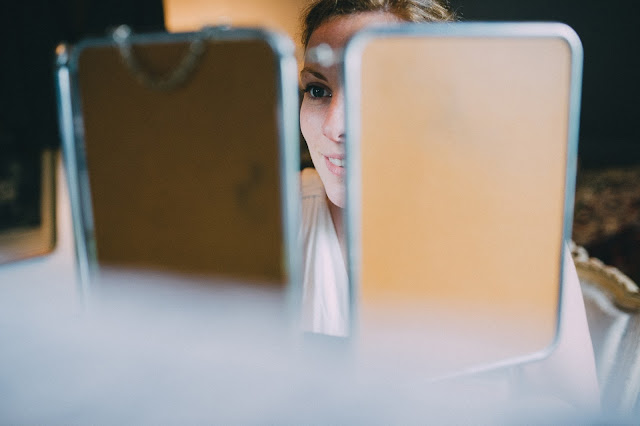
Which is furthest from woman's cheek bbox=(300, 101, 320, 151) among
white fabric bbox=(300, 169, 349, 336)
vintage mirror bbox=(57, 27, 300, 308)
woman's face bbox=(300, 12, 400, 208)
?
vintage mirror bbox=(57, 27, 300, 308)

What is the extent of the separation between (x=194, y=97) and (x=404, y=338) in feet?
0.82

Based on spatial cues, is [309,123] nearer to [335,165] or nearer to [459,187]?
[335,165]

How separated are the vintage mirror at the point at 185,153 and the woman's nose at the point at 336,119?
127mm

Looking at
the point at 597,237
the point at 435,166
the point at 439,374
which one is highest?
the point at 435,166

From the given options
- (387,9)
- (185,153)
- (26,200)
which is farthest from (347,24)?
(26,200)

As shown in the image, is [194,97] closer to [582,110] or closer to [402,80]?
[402,80]

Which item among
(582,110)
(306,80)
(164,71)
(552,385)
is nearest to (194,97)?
(164,71)

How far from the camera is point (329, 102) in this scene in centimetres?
58

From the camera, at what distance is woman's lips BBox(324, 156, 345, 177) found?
1.83ft

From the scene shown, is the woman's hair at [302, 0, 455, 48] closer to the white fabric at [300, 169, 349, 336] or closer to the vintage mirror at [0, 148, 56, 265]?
the white fabric at [300, 169, 349, 336]

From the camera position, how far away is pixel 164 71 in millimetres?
367

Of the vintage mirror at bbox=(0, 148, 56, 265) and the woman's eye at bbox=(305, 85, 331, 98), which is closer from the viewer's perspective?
the woman's eye at bbox=(305, 85, 331, 98)

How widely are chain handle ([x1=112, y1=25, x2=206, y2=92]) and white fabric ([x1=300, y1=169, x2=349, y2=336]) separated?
0.33m

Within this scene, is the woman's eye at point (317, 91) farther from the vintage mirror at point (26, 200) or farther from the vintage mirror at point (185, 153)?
the vintage mirror at point (26, 200)
